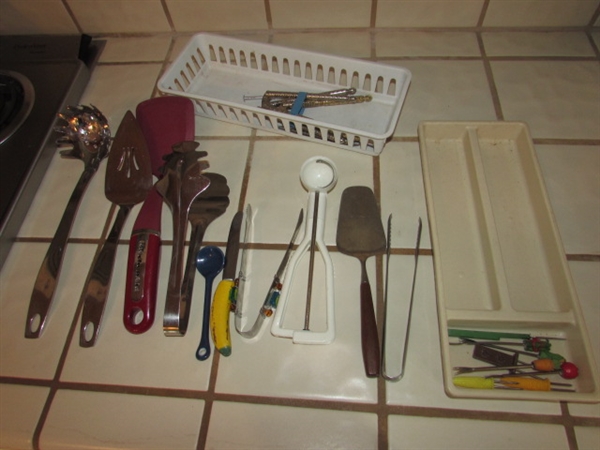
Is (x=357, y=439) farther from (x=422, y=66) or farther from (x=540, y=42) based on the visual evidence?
(x=540, y=42)

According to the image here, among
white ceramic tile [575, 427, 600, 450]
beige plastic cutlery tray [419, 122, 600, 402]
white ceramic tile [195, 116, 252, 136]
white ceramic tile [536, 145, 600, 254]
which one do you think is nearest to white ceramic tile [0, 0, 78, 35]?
white ceramic tile [195, 116, 252, 136]

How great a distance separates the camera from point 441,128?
1.70 feet

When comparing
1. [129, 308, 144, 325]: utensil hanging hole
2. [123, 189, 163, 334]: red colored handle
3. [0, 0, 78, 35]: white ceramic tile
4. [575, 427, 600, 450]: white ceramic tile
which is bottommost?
[575, 427, 600, 450]: white ceramic tile

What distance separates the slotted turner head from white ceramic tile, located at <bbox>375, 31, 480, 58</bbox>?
0.29m

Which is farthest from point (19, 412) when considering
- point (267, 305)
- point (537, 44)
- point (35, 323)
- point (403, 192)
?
point (537, 44)

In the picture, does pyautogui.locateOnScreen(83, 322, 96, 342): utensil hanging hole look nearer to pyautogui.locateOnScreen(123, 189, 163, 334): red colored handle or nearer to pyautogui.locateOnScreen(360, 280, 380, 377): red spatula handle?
pyautogui.locateOnScreen(123, 189, 163, 334): red colored handle

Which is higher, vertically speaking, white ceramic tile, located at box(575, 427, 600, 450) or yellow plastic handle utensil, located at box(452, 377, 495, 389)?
yellow plastic handle utensil, located at box(452, 377, 495, 389)

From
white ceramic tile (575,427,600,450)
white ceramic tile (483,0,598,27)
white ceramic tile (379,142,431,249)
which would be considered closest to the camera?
white ceramic tile (575,427,600,450)

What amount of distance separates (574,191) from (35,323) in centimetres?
71

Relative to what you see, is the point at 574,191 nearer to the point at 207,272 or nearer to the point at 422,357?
the point at 422,357

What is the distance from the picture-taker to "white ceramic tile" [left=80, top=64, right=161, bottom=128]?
2.03 feet

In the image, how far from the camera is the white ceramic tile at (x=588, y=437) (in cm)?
36

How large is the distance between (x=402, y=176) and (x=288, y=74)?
270 mm

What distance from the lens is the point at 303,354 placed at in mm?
417
